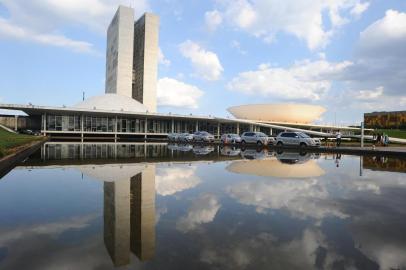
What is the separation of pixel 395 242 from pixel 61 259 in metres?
5.20

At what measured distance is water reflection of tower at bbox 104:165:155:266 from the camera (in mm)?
5109

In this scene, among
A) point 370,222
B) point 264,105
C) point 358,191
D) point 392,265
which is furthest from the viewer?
point 264,105

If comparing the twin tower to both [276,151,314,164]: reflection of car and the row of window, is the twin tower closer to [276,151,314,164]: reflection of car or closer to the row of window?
the row of window

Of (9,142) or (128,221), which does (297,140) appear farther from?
(128,221)

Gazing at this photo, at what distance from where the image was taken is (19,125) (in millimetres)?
74812

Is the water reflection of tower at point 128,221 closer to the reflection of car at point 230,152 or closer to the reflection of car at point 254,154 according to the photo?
the reflection of car at point 254,154

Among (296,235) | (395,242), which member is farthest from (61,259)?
(395,242)

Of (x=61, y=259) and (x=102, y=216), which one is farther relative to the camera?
(x=102, y=216)

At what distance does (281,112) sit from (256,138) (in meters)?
56.8

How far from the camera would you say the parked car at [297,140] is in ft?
115

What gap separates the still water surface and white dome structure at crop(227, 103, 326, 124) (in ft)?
281

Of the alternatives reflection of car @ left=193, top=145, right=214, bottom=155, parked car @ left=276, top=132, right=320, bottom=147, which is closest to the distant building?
parked car @ left=276, top=132, right=320, bottom=147

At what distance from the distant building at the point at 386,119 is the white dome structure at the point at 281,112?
37.1 metres

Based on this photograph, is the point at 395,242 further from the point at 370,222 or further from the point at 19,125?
the point at 19,125
